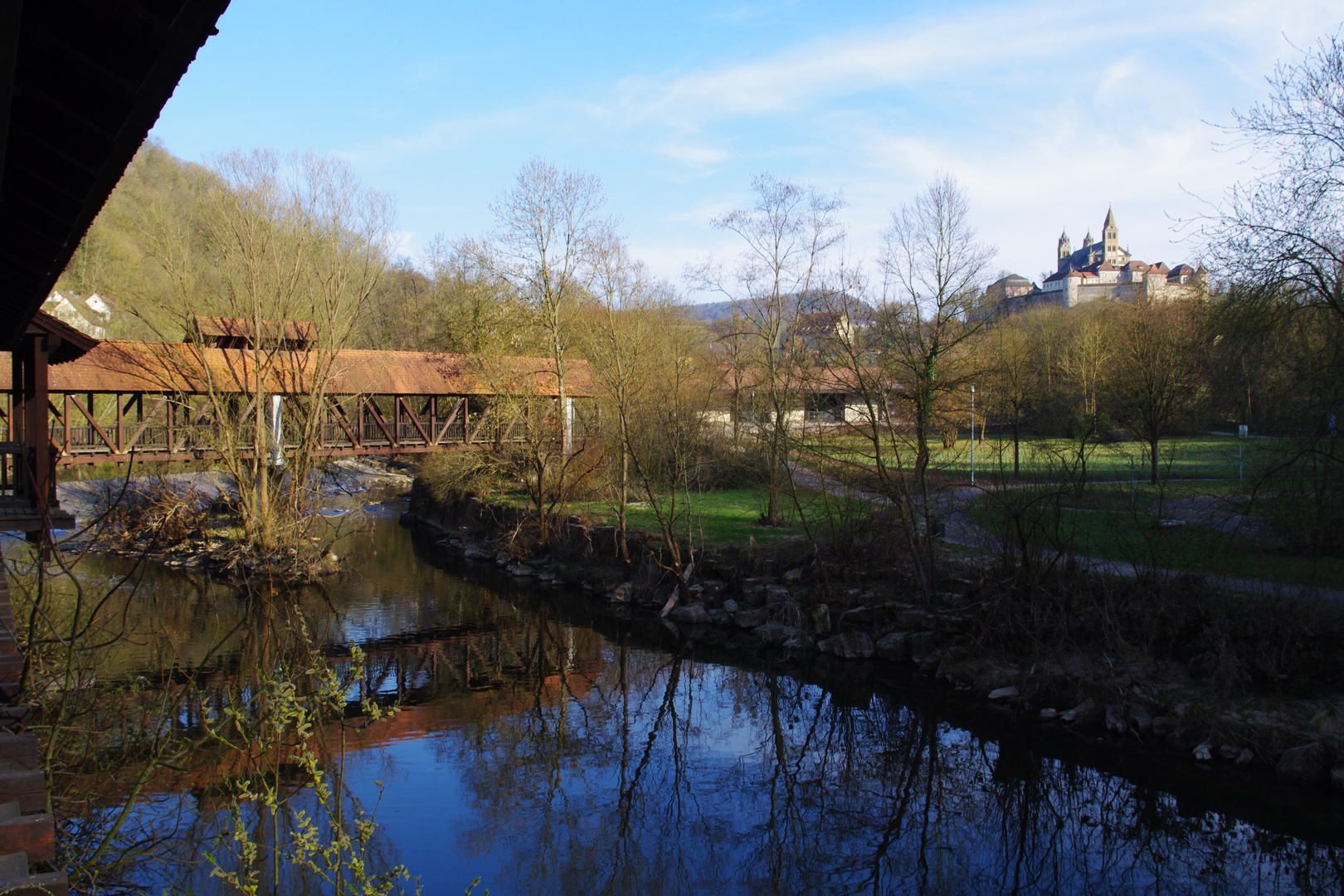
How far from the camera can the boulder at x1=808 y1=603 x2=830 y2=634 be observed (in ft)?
41.1

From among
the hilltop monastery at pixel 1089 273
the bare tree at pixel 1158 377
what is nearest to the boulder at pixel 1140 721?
the bare tree at pixel 1158 377

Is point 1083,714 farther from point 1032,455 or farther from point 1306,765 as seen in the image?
point 1032,455

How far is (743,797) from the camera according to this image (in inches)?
324

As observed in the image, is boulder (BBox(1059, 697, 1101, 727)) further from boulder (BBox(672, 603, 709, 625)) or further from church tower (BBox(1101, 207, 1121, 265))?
church tower (BBox(1101, 207, 1121, 265))

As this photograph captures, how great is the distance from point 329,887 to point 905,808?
4928 millimetres

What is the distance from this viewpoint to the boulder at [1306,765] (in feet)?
25.2

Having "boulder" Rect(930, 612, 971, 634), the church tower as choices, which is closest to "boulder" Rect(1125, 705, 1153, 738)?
"boulder" Rect(930, 612, 971, 634)

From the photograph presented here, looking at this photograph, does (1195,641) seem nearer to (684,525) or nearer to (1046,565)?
(1046,565)

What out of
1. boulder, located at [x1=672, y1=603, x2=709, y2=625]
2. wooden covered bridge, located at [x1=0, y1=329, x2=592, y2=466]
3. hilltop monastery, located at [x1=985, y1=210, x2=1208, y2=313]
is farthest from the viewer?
hilltop monastery, located at [x1=985, y1=210, x2=1208, y2=313]

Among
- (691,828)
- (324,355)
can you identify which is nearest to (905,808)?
(691,828)

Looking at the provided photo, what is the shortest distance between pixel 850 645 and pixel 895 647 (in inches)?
25.7

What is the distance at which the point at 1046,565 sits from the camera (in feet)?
35.3

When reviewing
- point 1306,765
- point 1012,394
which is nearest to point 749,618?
point 1012,394

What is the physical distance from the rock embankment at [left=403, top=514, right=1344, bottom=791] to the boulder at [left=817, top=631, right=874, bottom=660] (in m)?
0.01
